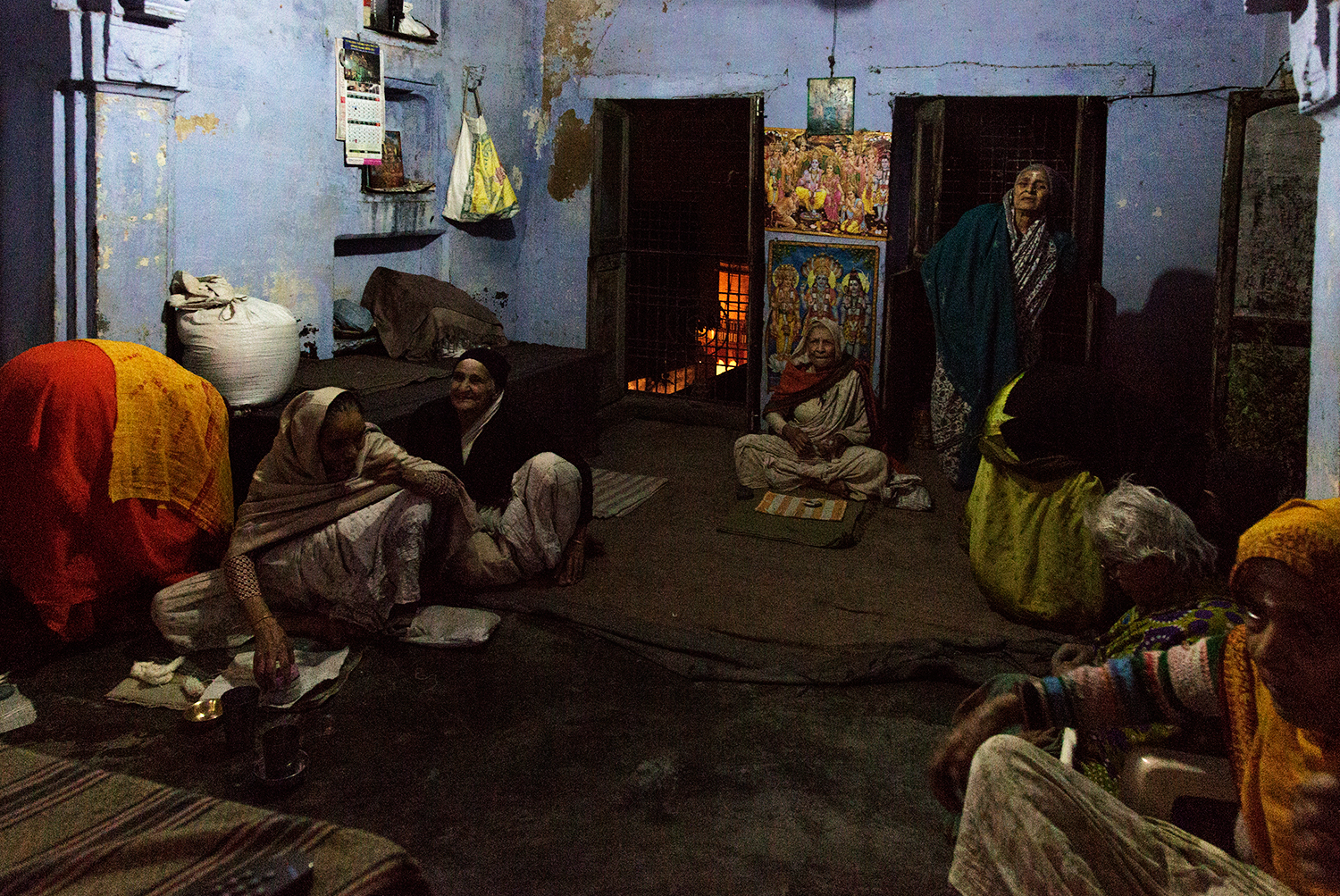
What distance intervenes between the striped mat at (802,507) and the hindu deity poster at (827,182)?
79.4 inches

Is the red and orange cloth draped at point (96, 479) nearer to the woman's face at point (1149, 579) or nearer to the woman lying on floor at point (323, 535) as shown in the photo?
the woman lying on floor at point (323, 535)

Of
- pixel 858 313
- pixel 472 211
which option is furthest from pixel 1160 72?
pixel 472 211

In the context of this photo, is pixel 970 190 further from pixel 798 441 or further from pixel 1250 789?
pixel 1250 789

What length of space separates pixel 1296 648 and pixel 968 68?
18.6ft

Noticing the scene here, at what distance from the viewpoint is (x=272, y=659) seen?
372cm

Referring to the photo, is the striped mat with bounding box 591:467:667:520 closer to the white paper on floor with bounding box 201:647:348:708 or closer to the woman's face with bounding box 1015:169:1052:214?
the white paper on floor with bounding box 201:647:348:708

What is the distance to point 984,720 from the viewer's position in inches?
84.1

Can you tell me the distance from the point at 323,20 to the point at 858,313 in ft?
12.1

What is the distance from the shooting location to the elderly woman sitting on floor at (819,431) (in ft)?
20.5

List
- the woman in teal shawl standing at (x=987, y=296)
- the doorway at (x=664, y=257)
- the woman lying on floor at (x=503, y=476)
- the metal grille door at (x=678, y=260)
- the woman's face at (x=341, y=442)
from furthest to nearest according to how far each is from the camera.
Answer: the metal grille door at (x=678, y=260) < the doorway at (x=664, y=257) < the woman in teal shawl standing at (x=987, y=296) < the woman lying on floor at (x=503, y=476) < the woman's face at (x=341, y=442)

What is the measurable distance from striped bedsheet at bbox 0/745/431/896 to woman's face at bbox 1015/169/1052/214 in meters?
5.21

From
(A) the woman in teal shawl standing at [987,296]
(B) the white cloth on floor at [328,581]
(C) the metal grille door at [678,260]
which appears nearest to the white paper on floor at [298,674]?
(B) the white cloth on floor at [328,581]

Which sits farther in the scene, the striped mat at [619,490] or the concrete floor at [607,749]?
the striped mat at [619,490]

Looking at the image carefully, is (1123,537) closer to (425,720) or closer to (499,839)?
(499,839)
